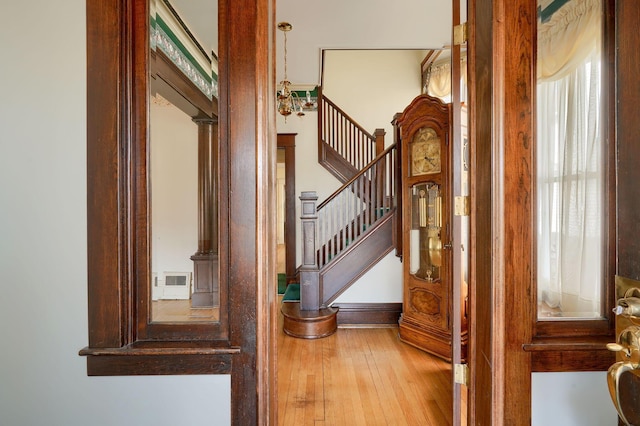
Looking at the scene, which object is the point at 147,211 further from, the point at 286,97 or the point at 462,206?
the point at 286,97

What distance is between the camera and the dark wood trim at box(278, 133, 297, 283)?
5.55m

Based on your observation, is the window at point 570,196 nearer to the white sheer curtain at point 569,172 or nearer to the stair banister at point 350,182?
the white sheer curtain at point 569,172

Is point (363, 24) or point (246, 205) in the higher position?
point (363, 24)

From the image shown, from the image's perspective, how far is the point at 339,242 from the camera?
407 centimetres

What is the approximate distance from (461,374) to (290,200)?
4.29 metres

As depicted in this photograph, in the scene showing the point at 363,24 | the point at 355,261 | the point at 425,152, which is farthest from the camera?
the point at 355,261

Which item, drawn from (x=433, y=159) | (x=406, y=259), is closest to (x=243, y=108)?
(x=433, y=159)

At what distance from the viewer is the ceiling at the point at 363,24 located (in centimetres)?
278

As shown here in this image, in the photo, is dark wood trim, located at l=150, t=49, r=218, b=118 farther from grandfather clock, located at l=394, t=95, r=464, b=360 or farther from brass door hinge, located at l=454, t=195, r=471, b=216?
grandfather clock, located at l=394, t=95, r=464, b=360

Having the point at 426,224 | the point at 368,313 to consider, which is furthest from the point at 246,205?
the point at 368,313

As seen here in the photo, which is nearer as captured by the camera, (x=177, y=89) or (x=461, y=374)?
(x=177, y=89)

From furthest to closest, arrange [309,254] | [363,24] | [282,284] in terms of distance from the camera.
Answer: [282,284] < [309,254] < [363,24]

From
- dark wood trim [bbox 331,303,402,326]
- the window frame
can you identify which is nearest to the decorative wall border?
the window frame

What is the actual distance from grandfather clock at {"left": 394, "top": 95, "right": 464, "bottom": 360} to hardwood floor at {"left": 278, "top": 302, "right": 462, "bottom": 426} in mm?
258
